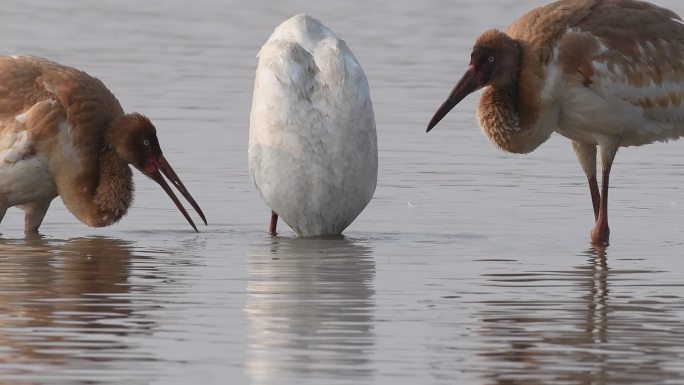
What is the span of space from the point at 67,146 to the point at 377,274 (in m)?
2.49

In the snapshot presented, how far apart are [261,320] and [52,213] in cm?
465

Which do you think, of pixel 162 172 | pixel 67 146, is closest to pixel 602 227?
pixel 162 172

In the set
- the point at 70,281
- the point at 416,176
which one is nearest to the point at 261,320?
the point at 70,281

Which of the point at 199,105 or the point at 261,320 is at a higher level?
the point at 199,105

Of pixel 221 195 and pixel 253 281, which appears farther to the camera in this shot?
pixel 221 195

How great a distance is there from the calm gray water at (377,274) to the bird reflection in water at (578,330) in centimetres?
2

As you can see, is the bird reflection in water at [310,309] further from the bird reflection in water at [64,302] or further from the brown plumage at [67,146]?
the brown plumage at [67,146]

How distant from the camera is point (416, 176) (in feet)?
49.6

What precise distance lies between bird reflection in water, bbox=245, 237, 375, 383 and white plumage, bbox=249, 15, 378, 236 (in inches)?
9.8

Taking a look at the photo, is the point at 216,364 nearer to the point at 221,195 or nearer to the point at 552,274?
the point at 552,274

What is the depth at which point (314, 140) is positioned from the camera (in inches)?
488

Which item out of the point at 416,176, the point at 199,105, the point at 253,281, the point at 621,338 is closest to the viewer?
the point at 621,338

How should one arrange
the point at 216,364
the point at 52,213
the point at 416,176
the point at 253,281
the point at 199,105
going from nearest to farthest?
the point at 216,364 → the point at 253,281 → the point at 52,213 → the point at 416,176 → the point at 199,105

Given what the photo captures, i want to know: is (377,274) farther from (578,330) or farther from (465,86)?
(465,86)
